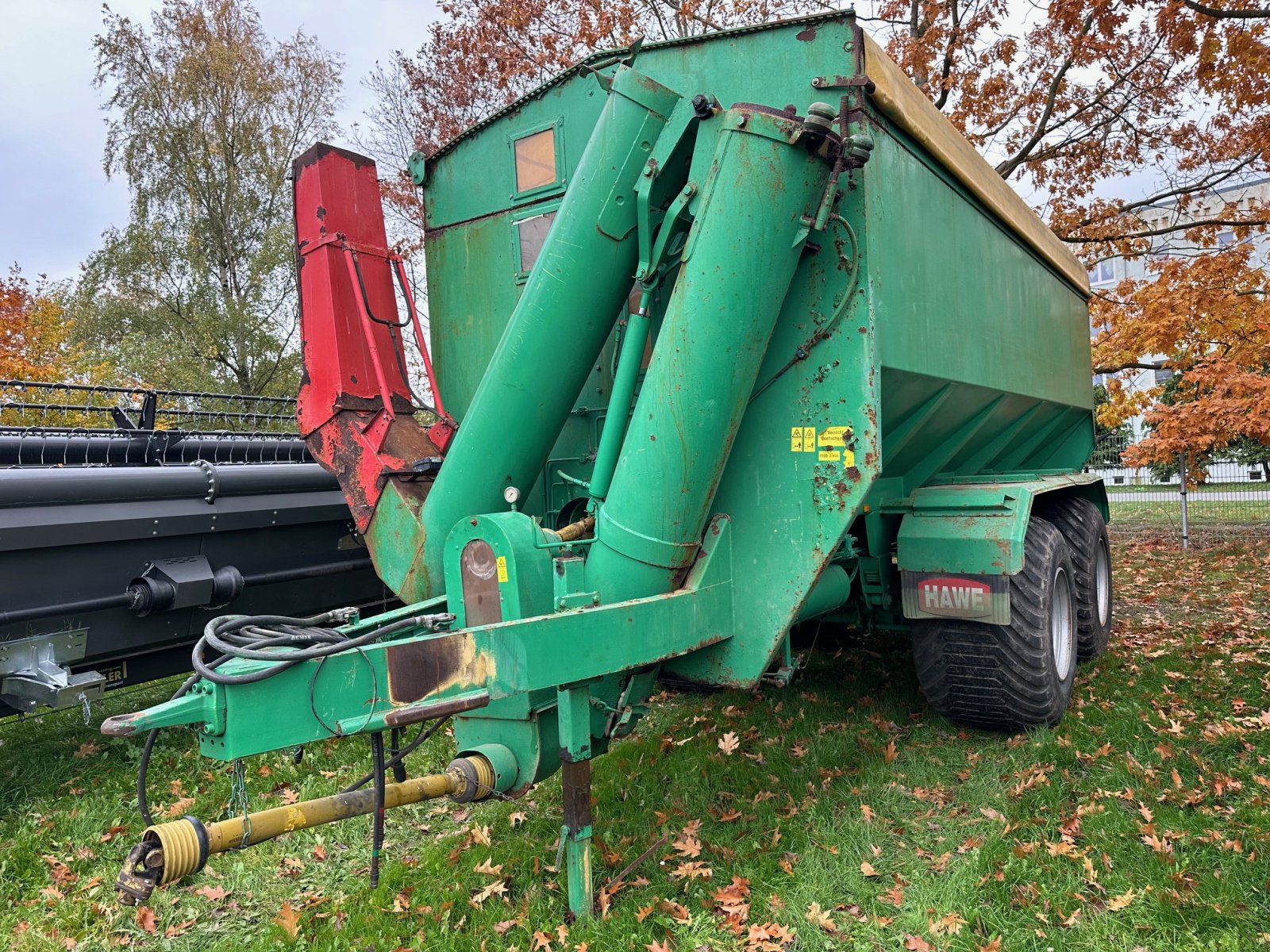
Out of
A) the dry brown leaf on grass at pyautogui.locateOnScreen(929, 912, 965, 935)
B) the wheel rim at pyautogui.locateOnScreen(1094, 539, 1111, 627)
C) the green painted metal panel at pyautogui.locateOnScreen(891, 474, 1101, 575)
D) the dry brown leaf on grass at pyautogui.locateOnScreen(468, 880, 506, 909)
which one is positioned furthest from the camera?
the wheel rim at pyautogui.locateOnScreen(1094, 539, 1111, 627)

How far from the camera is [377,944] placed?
9.68ft

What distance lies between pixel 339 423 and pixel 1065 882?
11.3 feet

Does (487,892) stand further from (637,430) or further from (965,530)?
(965,530)

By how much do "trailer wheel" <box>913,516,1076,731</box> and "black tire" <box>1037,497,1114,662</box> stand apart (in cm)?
149

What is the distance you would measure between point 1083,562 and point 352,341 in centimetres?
496

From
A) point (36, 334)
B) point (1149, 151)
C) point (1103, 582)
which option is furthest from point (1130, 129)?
point (36, 334)

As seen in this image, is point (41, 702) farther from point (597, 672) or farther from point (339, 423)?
point (597, 672)

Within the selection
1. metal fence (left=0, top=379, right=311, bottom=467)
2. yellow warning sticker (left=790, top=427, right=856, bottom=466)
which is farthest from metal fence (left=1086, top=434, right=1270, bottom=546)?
metal fence (left=0, top=379, right=311, bottom=467)

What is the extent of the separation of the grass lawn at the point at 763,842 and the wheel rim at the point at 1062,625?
330 mm

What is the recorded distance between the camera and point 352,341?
4043 mm

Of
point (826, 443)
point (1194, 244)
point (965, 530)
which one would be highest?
point (1194, 244)

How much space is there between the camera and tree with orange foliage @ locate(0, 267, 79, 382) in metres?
17.2

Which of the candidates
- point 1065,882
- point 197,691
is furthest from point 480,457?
point 1065,882

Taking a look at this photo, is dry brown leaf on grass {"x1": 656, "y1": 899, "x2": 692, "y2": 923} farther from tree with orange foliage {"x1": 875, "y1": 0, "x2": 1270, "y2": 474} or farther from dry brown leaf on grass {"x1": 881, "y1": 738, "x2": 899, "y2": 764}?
tree with orange foliage {"x1": 875, "y1": 0, "x2": 1270, "y2": 474}
